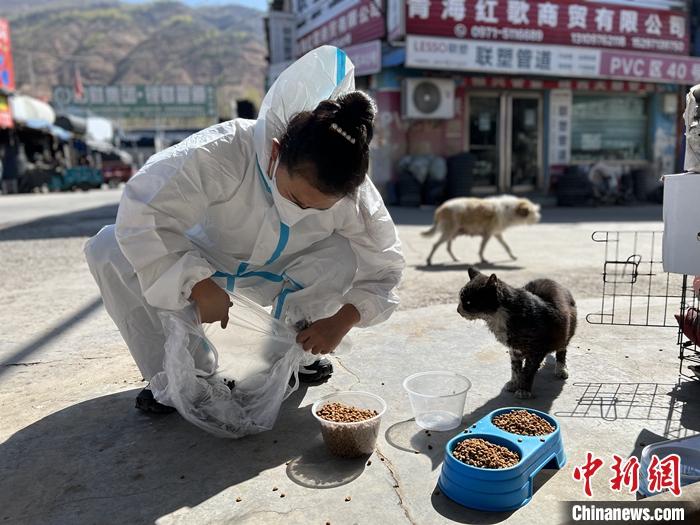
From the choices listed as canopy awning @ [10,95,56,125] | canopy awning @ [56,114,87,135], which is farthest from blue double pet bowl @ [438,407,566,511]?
canopy awning @ [56,114,87,135]

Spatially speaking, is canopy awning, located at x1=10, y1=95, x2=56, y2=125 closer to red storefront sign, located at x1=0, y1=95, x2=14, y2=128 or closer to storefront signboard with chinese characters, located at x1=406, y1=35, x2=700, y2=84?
red storefront sign, located at x1=0, y1=95, x2=14, y2=128

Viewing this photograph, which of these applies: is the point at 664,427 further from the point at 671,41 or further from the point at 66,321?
the point at 671,41

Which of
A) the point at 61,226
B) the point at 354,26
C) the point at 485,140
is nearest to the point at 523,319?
the point at 61,226

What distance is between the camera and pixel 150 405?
7.50ft

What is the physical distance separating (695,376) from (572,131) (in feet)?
39.8

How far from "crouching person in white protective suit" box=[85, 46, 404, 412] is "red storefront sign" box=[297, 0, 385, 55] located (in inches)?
411

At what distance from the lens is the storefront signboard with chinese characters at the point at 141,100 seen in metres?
37.7

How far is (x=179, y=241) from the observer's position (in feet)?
6.37

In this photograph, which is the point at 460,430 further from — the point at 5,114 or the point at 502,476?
the point at 5,114

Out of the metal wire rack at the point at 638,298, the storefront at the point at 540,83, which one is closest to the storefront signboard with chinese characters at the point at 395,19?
the storefront at the point at 540,83

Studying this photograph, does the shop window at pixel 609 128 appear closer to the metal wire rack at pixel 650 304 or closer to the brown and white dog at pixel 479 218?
the brown and white dog at pixel 479 218

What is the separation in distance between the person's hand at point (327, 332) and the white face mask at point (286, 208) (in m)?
0.42

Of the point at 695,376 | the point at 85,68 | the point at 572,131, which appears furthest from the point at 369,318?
the point at 85,68

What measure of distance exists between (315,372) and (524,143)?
11882mm
